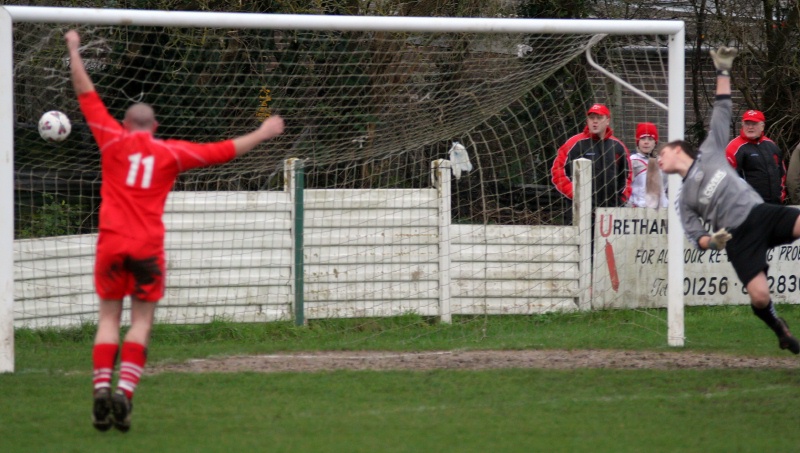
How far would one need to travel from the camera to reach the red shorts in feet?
18.1

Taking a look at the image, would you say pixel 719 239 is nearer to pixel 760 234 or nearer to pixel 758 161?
pixel 760 234

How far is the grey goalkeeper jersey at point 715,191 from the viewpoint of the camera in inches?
283

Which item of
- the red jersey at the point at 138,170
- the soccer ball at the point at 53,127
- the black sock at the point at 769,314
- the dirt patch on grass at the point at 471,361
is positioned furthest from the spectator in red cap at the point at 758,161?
the red jersey at the point at 138,170

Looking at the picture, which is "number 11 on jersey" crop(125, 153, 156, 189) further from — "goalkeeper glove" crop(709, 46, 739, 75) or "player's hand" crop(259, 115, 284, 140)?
"goalkeeper glove" crop(709, 46, 739, 75)

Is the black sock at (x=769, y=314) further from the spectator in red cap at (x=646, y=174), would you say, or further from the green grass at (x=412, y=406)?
the spectator in red cap at (x=646, y=174)

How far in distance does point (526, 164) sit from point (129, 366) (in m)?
6.75

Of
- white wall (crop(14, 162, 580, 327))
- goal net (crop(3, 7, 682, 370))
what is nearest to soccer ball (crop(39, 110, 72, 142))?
goal net (crop(3, 7, 682, 370))

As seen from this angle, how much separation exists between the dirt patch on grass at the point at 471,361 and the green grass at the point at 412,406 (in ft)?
0.88

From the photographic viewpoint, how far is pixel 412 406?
6.37m

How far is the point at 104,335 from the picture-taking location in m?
5.62

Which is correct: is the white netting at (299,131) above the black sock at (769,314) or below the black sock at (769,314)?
above

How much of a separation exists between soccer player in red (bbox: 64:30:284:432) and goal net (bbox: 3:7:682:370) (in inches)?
134

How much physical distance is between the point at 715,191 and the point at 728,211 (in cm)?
17

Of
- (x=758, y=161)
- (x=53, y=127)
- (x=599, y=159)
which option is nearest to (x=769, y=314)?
(x=599, y=159)
